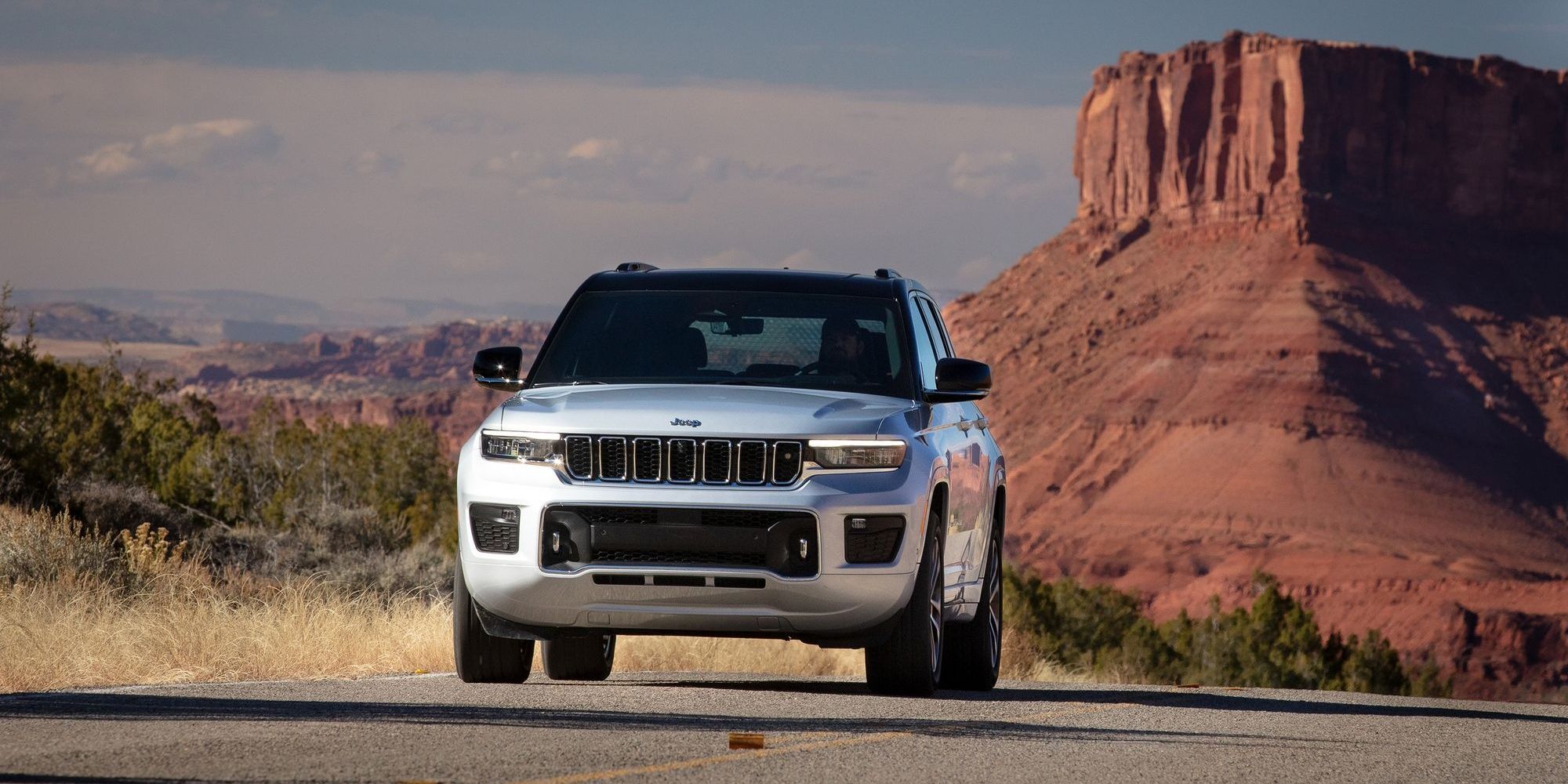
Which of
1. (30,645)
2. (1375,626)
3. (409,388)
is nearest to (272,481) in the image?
(30,645)

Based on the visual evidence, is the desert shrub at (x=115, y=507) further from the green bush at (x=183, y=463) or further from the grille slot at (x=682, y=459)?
the grille slot at (x=682, y=459)

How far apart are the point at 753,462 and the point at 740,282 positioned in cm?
174

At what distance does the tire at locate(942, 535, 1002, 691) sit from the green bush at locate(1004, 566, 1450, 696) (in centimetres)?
4554

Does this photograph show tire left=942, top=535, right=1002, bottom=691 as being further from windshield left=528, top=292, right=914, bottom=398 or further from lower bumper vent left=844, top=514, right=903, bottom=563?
lower bumper vent left=844, top=514, right=903, bottom=563

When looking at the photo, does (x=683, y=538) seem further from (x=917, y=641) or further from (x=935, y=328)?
(x=935, y=328)

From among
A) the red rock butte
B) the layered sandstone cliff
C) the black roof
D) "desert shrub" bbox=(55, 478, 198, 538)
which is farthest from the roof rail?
the layered sandstone cliff

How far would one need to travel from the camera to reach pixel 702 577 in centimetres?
898

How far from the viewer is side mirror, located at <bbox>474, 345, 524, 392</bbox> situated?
33.2ft

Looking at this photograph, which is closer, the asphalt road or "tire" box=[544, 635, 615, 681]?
the asphalt road

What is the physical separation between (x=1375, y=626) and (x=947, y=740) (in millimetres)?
80901

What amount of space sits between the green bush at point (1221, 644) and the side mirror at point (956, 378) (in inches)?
1862

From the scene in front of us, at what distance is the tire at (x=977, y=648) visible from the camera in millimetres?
11352

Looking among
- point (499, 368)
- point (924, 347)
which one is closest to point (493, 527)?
point (499, 368)

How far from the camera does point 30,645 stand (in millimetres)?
11008
